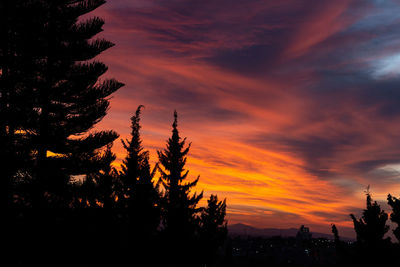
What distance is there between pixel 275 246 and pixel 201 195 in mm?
136721

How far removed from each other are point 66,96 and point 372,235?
24.9m

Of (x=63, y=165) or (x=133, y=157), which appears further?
(x=133, y=157)

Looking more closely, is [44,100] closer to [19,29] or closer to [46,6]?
[19,29]

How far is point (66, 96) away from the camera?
1866 cm

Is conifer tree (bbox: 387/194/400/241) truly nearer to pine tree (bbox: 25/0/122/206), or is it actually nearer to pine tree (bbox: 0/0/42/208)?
pine tree (bbox: 25/0/122/206)

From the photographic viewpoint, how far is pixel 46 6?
59.6ft

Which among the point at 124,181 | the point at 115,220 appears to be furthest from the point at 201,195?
the point at 115,220

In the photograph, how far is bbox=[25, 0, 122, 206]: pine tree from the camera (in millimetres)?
17750

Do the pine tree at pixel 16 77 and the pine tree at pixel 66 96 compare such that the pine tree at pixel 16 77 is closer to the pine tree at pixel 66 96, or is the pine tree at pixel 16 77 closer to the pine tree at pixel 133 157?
the pine tree at pixel 66 96

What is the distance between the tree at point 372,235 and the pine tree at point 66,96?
20153mm

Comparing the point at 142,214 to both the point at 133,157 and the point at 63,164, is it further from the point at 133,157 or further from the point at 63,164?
the point at 133,157

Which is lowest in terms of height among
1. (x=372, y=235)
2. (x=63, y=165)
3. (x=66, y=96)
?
(x=372, y=235)

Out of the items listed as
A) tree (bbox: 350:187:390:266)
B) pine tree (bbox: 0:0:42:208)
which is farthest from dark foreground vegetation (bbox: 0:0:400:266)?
tree (bbox: 350:187:390:266)

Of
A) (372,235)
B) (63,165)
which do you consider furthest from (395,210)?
(63,165)
